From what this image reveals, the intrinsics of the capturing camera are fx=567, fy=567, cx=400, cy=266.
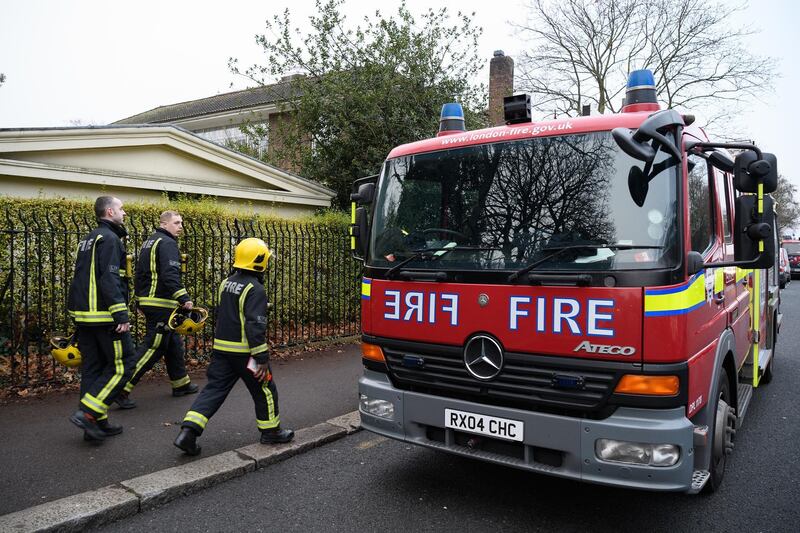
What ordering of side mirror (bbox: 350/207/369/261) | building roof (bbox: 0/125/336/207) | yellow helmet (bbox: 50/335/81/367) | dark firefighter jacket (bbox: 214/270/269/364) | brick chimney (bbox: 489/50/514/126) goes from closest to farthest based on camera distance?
dark firefighter jacket (bbox: 214/270/269/364) < side mirror (bbox: 350/207/369/261) < yellow helmet (bbox: 50/335/81/367) < building roof (bbox: 0/125/336/207) < brick chimney (bbox: 489/50/514/126)

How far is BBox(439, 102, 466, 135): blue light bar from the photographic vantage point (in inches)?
175

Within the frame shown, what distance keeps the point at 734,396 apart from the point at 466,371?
2158 mm

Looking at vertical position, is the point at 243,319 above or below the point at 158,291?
below

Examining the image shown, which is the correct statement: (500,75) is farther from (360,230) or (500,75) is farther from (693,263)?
(693,263)

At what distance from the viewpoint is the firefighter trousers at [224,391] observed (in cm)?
420

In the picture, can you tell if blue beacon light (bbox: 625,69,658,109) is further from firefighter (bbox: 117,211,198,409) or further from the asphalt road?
firefighter (bbox: 117,211,198,409)

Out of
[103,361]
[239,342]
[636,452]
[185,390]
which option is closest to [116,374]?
[103,361]

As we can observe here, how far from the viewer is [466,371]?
3.39 metres

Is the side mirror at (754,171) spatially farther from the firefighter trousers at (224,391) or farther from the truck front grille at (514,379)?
the firefighter trousers at (224,391)

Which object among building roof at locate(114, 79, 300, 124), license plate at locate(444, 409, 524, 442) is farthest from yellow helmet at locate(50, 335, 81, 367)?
building roof at locate(114, 79, 300, 124)

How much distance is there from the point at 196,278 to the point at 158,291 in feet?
6.97

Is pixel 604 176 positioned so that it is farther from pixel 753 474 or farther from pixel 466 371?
pixel 753 474

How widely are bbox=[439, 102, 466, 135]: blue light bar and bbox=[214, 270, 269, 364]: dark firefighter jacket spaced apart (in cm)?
188

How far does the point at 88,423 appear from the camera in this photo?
438 centimetres
